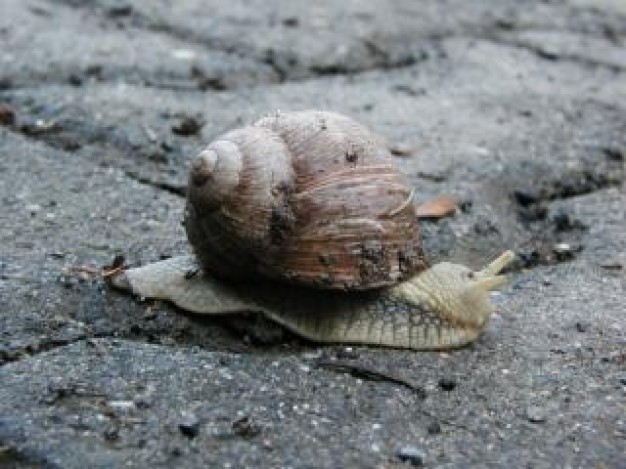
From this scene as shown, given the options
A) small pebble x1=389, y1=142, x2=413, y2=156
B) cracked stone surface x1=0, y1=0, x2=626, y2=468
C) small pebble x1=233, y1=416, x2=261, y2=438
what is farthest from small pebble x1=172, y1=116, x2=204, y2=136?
small pebble x1=233, y1=416, x2=261, y2=438

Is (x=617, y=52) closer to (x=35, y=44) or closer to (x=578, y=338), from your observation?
(x=35, y=44)

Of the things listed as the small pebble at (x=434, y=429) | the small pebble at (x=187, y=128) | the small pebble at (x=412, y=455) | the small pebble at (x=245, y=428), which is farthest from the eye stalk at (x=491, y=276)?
the small pebble at (x=187, y=128)

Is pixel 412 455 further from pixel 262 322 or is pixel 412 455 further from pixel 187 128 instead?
pixel 187 128

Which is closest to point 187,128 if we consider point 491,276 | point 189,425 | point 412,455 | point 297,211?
point 297,211

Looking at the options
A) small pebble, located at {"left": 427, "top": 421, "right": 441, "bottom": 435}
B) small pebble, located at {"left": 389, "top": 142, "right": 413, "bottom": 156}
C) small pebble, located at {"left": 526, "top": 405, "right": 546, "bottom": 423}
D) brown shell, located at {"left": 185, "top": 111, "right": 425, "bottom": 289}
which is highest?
brown shell, located at {"left": 185, "top": 111, "right": 425, "bottom": 289}

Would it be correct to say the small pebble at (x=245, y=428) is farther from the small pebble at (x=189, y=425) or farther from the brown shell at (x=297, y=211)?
the brown shell at (x=297, y=211)

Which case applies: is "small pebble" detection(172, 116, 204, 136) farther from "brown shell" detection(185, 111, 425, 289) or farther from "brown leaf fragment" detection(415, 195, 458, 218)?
"brown shell" detection(185, 111, 425, 289)

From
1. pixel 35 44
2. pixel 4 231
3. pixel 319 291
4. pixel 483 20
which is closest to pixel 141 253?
pixel 4 231

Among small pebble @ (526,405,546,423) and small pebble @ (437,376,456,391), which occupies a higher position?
small pebble @ (526,405,546,423)
